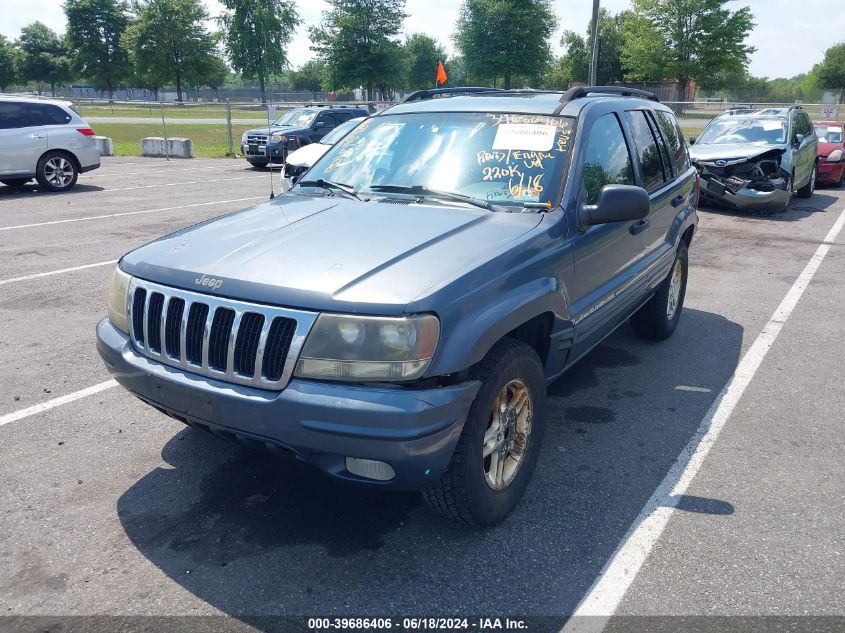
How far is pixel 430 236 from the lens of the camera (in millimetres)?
3148

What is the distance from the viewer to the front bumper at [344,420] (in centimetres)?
254

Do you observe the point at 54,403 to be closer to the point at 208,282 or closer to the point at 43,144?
the point at 208,282

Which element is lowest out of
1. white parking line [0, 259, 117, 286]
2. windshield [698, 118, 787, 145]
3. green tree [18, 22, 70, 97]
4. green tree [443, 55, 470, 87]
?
white parking line [0, 259, 117, 286]

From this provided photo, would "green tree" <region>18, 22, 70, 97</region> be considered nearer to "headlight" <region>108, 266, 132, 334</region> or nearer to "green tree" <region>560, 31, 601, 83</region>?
"green tree" <region>560, 31, 601, 83</region>

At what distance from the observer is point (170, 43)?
72.0 m

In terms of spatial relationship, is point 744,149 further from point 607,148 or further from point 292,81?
point 292,81

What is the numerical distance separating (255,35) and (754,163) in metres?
68.3

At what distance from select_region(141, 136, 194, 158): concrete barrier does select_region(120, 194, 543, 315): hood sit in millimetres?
20281

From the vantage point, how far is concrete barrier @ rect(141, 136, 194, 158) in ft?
73.1

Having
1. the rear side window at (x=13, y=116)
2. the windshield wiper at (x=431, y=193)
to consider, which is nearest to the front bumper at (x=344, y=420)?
the windshield wiper at (x=431, y=193)

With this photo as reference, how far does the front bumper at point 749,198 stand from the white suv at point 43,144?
12.1 metres

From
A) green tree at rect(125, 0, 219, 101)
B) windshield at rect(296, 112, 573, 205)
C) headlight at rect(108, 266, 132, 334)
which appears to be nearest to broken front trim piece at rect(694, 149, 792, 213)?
windshield at rect(296, 112, 573, 205)

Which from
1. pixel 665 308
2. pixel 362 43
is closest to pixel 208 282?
pixel 665 308

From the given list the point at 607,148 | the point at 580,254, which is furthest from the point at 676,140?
the point at 580,254
